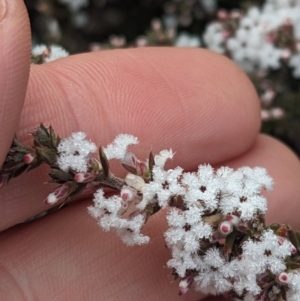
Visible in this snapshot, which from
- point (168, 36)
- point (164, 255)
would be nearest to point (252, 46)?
point (168, 36)

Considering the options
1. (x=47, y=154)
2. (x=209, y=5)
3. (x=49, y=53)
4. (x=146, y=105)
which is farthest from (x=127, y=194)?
(x=209, y=5)

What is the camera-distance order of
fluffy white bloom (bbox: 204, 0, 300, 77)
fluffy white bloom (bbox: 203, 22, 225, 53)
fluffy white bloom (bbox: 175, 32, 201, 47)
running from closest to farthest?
fluffy white bloom (bbox: 204, 0, 300, 77), fluffy white bloom (bbox: 203, 22, 225, 53), fluffy white bloom (bbox: 175, 32, 201, 47)

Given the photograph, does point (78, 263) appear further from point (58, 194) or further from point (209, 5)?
point (209, 5)

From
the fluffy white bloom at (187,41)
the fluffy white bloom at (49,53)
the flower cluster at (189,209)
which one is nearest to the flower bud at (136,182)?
the flower cluster at (189,209)

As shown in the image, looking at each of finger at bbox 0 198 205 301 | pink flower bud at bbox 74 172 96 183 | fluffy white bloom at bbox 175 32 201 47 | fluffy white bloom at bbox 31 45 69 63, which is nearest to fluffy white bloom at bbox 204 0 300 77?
fluffy white bloom at bbox 175 32 201 47

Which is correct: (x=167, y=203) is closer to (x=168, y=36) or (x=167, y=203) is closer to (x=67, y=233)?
(x=67, y=233)

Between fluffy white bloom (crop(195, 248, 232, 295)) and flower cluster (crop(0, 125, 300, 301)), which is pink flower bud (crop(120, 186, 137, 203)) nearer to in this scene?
flower cluster (crop(0, 125, 300, 301))
